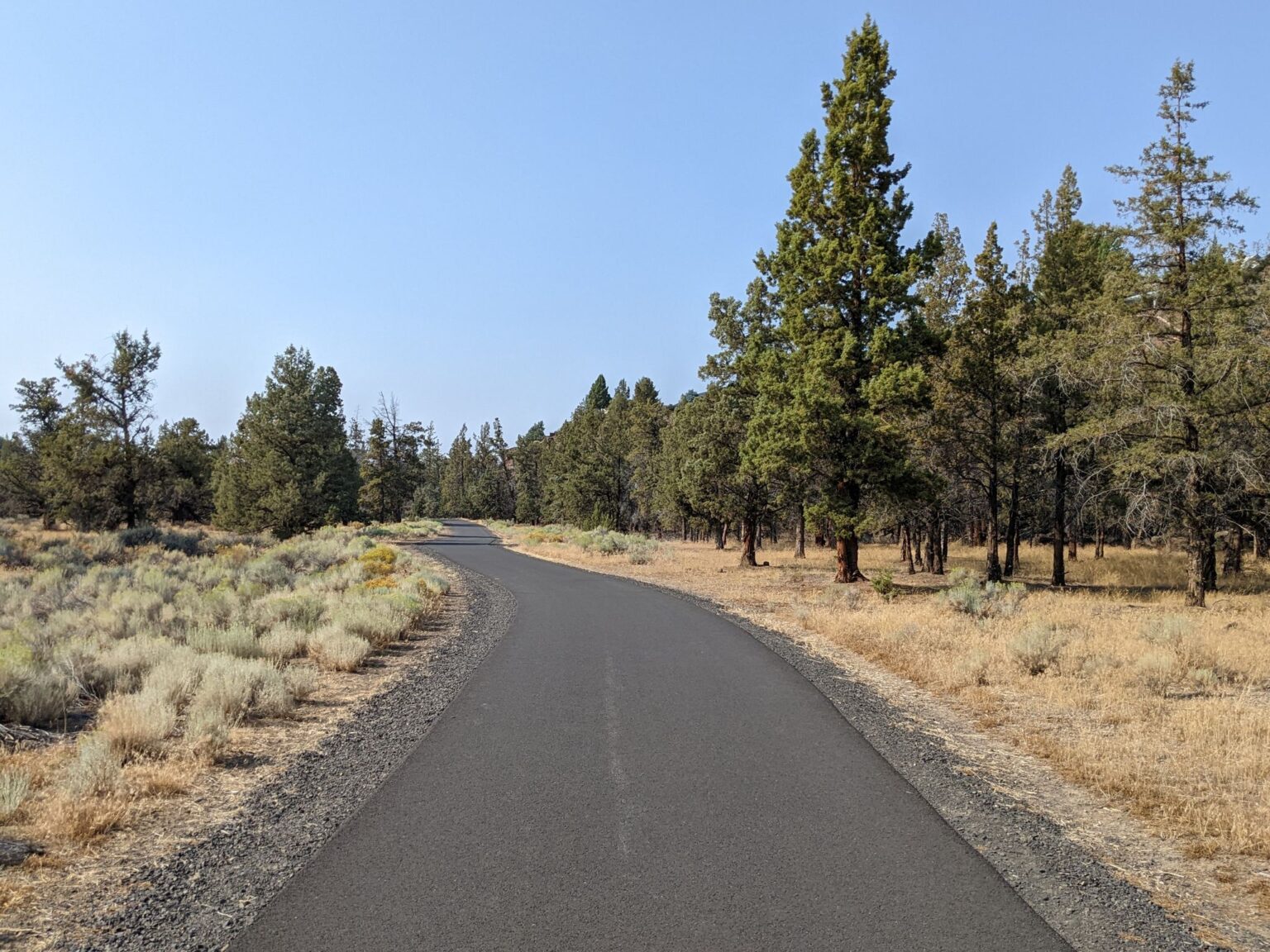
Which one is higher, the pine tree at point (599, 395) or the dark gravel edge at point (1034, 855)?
the pine tree at point (599, 395)

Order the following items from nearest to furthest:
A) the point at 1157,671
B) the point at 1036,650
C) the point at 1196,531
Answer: the point at 1157,671 < the point at 1036,650 < the point at 1196,531

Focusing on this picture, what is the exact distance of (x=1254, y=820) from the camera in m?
5.44

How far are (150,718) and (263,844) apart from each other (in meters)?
2.75

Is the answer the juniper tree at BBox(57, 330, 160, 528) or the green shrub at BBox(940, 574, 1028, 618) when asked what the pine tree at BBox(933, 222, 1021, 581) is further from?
the juniper tree at BBox(57, 330, 160, 528)

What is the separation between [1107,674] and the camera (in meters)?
10.2

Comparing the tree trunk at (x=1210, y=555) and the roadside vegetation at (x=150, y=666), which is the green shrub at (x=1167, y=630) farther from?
the roadside vegetation at (x=150, y=666)

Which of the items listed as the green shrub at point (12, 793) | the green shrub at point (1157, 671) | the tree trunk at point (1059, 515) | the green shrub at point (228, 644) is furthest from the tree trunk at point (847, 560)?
the green shrub at point (12, 793)

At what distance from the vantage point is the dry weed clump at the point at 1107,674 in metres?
6.18

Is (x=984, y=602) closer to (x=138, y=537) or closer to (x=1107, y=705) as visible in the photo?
(x=1107, y=705)

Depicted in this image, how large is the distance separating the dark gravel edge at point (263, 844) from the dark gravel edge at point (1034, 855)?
14.3ft

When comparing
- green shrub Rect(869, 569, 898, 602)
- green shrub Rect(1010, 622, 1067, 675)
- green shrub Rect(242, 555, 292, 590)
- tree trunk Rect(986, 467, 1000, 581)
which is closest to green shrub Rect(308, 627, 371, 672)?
green shrub Rect(242, 555, 292, 590)

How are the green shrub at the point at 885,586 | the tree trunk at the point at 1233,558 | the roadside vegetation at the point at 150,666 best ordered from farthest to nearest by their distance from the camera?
the tree trunk at the point at 1233,558 → the green shrub at the point at 885,586 → the roadside vegetation at the point at 150,666

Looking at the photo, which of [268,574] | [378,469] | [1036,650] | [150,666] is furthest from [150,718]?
[378,469]

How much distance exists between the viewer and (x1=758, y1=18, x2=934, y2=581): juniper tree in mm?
22125
